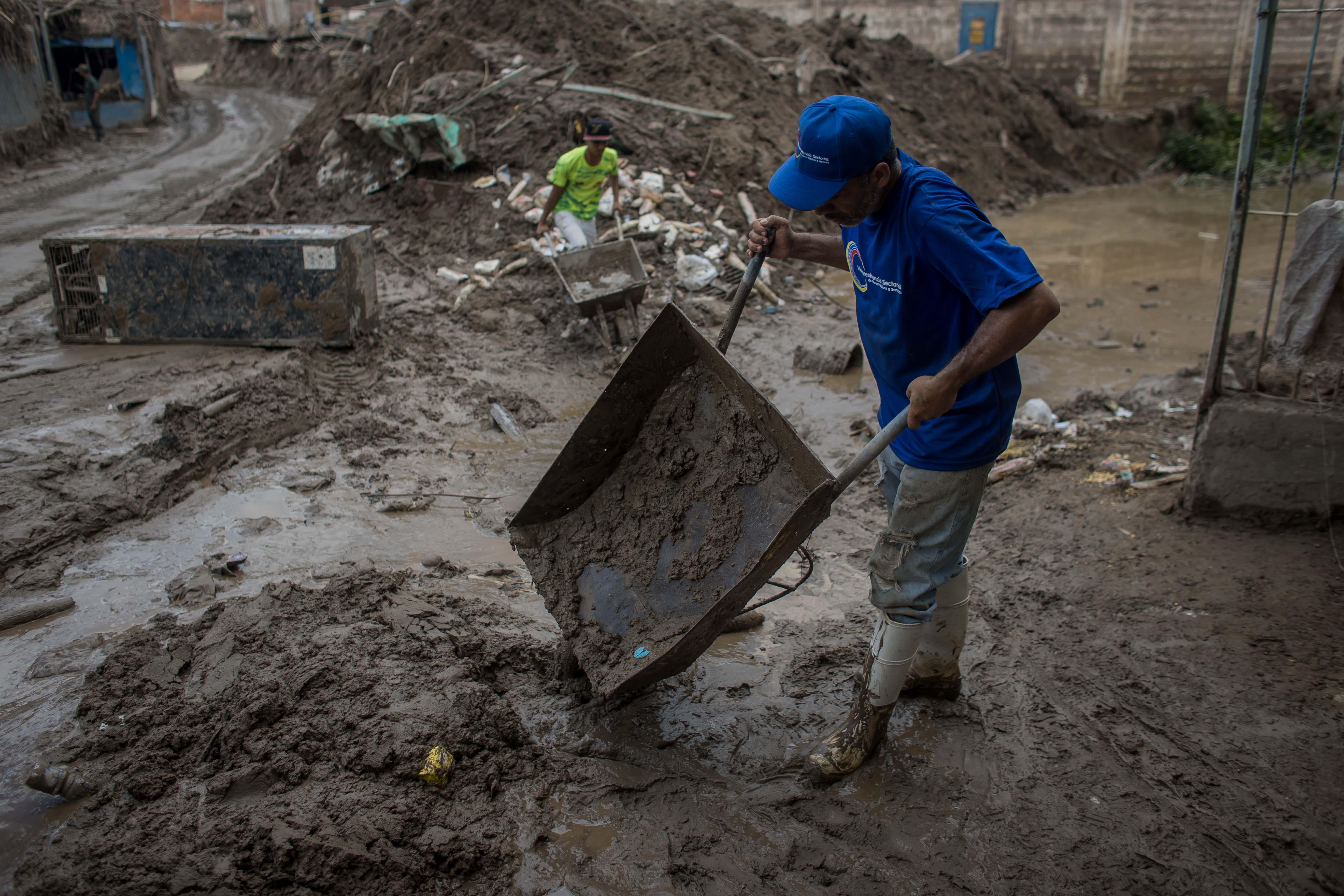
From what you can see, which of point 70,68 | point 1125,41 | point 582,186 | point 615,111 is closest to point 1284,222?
point 582,186

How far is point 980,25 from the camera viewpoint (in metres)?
20.6

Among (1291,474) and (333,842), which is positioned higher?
(1291,474)

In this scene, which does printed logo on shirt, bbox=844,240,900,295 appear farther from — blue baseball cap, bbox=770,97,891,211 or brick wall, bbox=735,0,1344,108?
brick wall, bbox=735,0,1344,108

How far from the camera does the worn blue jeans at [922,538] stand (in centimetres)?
239

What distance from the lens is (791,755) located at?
2.72 m

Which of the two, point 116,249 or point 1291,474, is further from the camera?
point 116,249

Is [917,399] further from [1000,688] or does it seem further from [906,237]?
[1000,688]

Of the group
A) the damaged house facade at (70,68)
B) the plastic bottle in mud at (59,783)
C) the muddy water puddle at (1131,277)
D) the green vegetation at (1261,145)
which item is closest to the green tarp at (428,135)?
the muddy water puddle at (1131,277)

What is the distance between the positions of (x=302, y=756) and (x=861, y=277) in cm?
219

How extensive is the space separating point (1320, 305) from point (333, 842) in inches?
160

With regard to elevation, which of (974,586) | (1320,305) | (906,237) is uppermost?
(906,237)

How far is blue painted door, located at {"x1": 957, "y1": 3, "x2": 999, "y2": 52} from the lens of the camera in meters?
20.5

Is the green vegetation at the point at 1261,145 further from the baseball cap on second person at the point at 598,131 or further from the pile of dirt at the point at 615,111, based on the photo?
the baseball cap on second person at the point at 598,131

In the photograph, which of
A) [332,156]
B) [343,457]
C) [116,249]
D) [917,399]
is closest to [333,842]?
[917,399]
